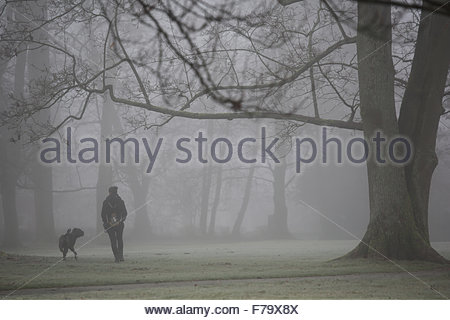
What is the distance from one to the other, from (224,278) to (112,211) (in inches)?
99.0

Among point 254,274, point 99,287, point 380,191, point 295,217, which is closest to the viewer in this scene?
point 99,287

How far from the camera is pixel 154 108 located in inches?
306

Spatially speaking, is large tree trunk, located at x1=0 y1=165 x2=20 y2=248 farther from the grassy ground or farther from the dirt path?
the dirt path

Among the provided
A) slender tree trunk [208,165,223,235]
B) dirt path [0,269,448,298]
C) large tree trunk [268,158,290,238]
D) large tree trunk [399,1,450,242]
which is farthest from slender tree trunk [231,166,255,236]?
dirt path [0,269,448,298]

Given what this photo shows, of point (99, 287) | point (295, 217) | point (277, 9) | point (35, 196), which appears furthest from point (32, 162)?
point (99, 287)

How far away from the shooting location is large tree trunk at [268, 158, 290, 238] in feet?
40.5

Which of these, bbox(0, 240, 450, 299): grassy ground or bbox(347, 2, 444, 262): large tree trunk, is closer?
bbox(0, 240, 450, 299): grassy ground

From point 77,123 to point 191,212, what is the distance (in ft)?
12.6

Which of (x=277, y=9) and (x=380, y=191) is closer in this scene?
(x=380, y=191)

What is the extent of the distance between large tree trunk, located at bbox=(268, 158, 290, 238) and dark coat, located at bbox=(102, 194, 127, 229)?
5104mm

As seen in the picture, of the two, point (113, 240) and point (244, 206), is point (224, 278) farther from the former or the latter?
point (244, 206)

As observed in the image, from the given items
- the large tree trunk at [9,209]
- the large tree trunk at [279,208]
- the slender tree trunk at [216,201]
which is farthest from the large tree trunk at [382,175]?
the large tree trunk at [9,209]

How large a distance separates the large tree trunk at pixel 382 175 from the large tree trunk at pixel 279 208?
4.94 m

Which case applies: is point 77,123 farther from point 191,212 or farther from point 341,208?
point 341,208
